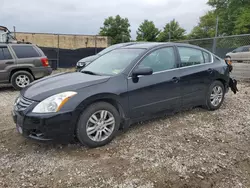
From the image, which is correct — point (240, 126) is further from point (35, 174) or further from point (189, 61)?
point (35, 174)

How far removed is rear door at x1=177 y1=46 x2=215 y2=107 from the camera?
4.10m

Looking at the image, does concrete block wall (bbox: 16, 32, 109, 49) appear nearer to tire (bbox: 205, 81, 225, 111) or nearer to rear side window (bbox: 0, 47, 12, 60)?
rear side window (bbox: 0, 47, 12, 60)

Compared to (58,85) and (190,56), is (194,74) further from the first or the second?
(58,85)

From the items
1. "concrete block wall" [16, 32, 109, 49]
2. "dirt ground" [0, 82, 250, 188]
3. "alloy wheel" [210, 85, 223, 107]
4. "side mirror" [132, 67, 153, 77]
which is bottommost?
"dirt ground" [0, 82, 250, 188]

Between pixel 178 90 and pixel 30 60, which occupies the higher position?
pixel 30 60

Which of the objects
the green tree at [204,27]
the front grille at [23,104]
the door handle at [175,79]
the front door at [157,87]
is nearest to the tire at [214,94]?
the front door at [157,87]

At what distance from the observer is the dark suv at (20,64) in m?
6.96

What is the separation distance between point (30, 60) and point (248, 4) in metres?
38.4

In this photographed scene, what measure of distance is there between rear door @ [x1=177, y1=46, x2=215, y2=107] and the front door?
0.18 metres

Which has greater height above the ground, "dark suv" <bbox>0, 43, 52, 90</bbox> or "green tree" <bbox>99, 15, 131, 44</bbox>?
"green tree" <bbox>99, 15, 131, 44</bbox>

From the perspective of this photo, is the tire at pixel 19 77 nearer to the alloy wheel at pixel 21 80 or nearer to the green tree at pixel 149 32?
the alloy wheel at pixel 21 80

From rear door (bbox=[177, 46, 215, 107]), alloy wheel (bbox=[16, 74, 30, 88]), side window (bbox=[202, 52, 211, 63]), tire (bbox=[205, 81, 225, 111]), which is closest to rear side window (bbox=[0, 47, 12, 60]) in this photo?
alloy wheel (bbox=[16, 74, 30, 88])

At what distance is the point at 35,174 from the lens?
2588 millimetres

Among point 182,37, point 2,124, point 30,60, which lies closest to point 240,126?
point 2,124
